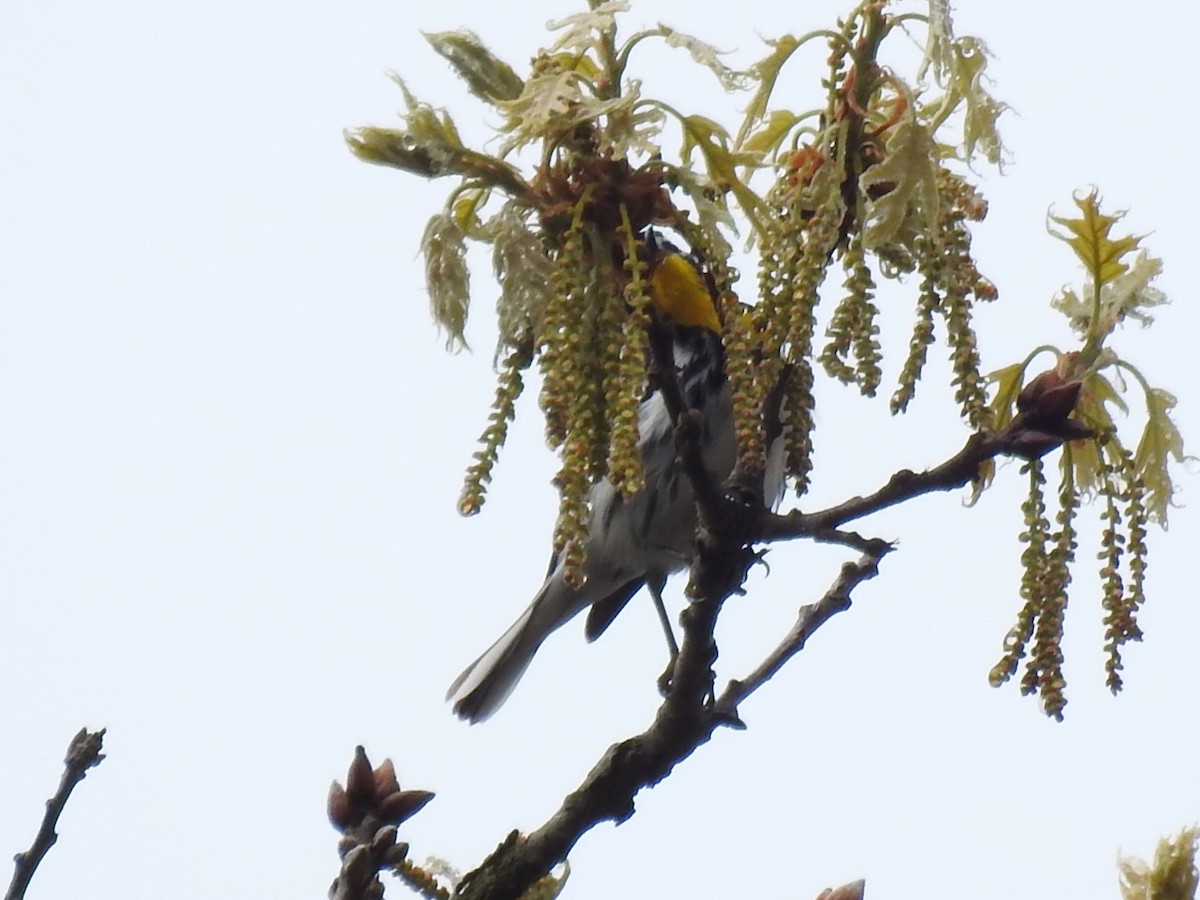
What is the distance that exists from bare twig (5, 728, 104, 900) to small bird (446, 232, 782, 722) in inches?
58.0

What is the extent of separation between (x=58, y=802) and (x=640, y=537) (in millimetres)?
3060

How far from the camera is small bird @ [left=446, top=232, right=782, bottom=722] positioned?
156 inches

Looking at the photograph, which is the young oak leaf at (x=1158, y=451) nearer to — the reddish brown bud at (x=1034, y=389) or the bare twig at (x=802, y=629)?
the reddish brown bud at (x=1034, y=389)

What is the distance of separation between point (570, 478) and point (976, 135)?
0.80 meters

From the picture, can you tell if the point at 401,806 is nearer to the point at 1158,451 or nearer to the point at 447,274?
the point at 447,274

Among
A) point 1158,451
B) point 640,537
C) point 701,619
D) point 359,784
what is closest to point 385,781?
point 359,784

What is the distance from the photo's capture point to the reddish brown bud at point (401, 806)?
2139 mm

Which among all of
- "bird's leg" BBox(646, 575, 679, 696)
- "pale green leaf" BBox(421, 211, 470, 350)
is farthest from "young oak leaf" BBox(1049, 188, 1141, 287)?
"bird's leg" BBox(646, 575, 679, 696)

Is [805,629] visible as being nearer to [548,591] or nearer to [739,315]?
[739,315]

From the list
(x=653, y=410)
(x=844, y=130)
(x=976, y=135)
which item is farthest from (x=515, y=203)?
(x=653, y=410)

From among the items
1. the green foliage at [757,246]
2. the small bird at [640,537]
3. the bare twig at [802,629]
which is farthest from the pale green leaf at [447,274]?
the small bird at [640,537]

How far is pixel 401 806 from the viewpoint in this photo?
2139 millimetres

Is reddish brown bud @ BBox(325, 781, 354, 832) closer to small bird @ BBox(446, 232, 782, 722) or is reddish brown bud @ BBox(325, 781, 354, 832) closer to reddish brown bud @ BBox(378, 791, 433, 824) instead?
reddish brown bud @ BBox(378, 791, 433, 824)

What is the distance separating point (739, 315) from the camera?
1854 mm
